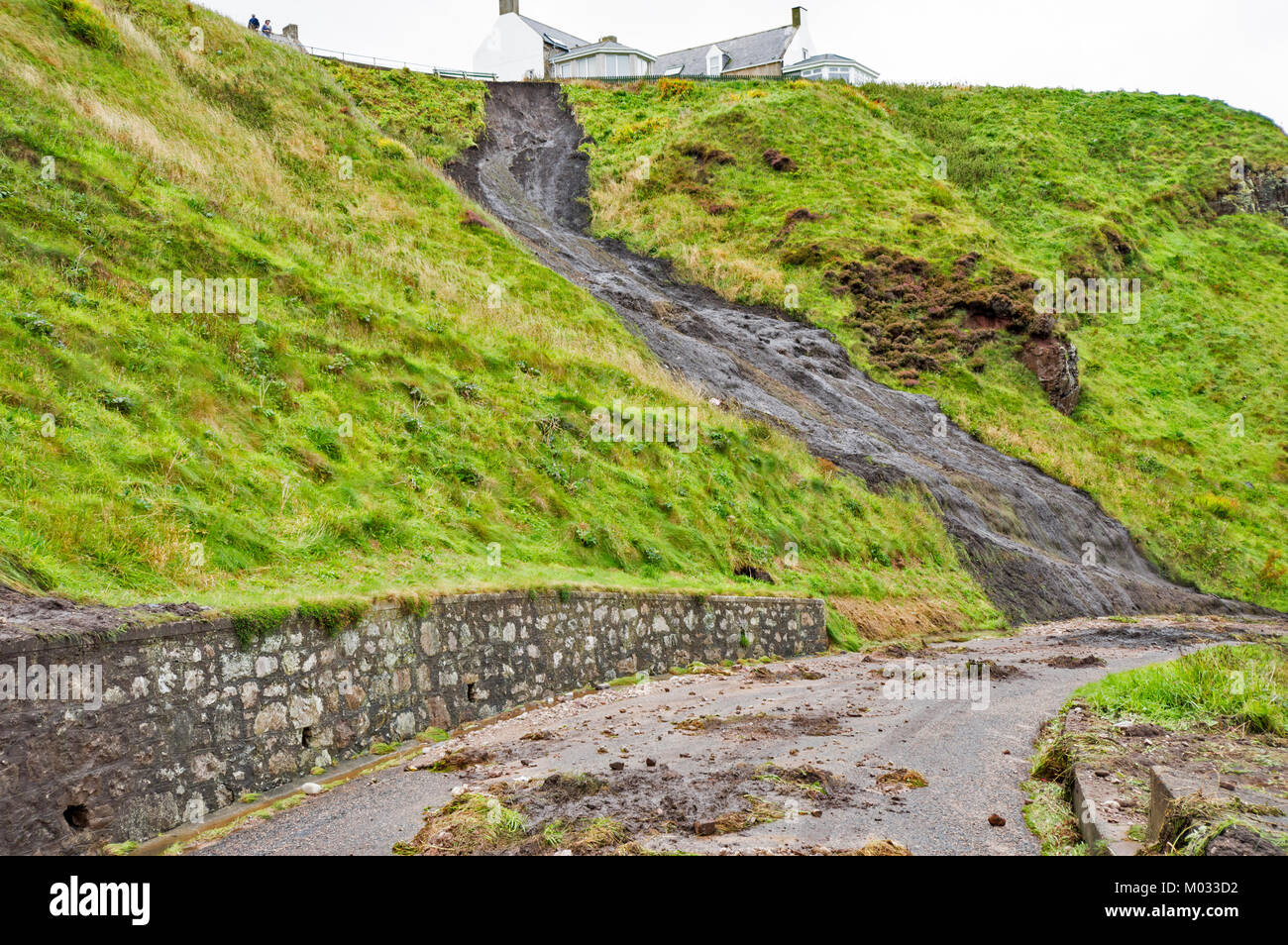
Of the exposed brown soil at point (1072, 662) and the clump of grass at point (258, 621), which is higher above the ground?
the clump of grass at point (258, 621)

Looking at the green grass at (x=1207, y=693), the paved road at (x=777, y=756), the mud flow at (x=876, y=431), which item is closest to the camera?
the paved road at (x=777, y=756)

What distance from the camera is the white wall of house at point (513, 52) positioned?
76.2m

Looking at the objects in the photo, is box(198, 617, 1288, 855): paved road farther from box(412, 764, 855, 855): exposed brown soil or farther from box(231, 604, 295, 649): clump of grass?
box(231, 604, 295, 649): clump of grass

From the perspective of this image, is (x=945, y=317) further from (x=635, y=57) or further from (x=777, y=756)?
(x=635, y=57)

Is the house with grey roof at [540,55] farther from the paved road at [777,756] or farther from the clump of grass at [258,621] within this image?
the clump of grass at [258,621]

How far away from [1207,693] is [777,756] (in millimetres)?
4169

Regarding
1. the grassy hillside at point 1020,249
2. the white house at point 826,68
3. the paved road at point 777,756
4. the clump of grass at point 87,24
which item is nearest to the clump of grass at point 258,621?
the paved road at point 777,756

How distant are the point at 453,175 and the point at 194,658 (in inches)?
1703

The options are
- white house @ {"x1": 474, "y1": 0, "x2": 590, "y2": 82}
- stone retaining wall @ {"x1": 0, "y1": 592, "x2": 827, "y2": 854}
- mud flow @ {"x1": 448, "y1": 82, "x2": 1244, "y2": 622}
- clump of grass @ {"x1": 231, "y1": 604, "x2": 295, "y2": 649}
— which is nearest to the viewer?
stone retaining wall @ {"x1": 0, "y1": 592, "x2": 827, "y2": 854}

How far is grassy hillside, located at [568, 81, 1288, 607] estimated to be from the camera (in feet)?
126

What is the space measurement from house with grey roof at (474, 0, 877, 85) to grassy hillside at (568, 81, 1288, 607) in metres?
9.51

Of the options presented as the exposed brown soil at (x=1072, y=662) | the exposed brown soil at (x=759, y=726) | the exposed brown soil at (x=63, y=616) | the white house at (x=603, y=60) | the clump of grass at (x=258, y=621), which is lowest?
the exposed brown soil at (x=1072, y=662)

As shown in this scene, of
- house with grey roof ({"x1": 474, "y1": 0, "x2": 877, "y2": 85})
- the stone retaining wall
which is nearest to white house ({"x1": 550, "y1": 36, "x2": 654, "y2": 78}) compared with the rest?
house with grey roof ({"x1": 474, "y1": 0, "x2": 877, "y2": 85})

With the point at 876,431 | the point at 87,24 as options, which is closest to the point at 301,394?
the point at 87,24
